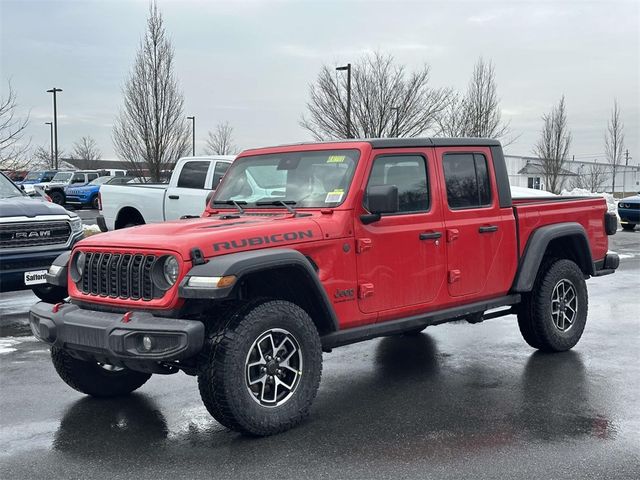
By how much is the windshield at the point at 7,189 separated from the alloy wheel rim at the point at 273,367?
6.06 meters

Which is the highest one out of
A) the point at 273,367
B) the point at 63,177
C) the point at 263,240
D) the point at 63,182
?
the point at 63,177

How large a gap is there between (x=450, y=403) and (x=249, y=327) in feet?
5.69

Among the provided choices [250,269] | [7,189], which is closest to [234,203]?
[250,269]

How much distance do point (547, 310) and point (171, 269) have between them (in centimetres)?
366

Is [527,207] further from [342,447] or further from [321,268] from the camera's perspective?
[342,447]

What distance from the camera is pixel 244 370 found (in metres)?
4.67

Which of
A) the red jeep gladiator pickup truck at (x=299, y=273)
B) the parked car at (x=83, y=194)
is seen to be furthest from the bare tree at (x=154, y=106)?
the red jeep gladiator pickup truck at (x=299, y=273)

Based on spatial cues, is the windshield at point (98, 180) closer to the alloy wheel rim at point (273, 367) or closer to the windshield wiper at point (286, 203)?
the windshield wiper at point (286, 203)

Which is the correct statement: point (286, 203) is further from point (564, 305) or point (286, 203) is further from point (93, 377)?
point (564, 305)

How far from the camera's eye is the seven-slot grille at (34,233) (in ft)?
28.1

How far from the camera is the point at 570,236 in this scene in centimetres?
718

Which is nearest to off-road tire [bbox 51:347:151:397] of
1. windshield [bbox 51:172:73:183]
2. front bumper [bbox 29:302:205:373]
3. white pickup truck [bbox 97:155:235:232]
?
front bumper [bbox 29:302:205:373]

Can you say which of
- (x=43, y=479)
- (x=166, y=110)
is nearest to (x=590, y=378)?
(x=43, y=479)

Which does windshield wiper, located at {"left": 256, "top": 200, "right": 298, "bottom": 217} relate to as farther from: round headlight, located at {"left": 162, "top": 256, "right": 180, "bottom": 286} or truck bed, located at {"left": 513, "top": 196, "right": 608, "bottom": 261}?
truck bed, located at {"left": 513, "top": 196, "right": 608, "bottom": 261}
